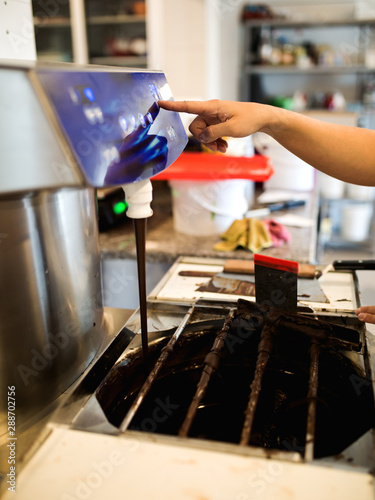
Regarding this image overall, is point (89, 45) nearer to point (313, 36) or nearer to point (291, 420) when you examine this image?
point (313, 36)

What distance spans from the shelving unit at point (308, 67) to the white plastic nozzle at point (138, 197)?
465 centimetres

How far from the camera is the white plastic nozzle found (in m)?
0.63

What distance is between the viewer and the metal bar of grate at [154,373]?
1.93 ft

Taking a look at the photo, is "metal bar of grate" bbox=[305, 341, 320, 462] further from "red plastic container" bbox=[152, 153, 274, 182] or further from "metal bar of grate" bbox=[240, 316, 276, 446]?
"red plastic container" bbox=[152, 153, 274, 182]

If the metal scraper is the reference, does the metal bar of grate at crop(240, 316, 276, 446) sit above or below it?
below

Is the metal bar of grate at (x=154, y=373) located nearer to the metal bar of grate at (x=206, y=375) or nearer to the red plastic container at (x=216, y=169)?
the metal bar of grate at (x=206, y=375)

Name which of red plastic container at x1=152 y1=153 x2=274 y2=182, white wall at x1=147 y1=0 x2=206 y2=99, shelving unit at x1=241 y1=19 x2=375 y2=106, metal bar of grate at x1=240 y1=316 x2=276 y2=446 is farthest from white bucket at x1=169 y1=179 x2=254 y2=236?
shelving unit at x1=241 y1=19 x2=375 y2=106

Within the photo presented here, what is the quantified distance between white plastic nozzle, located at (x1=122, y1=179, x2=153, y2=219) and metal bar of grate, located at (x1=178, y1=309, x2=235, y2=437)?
9.7 inches

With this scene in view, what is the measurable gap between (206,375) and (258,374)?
78 mm

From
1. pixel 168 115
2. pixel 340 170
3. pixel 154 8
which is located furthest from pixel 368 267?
pixel 154 8

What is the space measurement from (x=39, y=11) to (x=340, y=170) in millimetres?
4604

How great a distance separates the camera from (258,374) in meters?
0.67

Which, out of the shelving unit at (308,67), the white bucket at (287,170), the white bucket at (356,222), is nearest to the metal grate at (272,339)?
the white bucket at (287,170)

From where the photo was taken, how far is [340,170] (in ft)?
3.28
